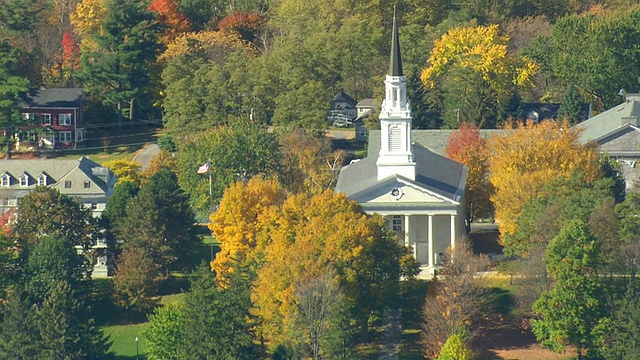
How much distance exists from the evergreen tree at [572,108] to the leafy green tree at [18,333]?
1681 inches

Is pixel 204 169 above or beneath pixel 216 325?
above

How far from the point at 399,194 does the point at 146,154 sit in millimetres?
30770

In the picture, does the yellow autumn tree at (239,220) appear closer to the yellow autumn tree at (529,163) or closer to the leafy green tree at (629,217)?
the yellow autumn tree at (529,163)

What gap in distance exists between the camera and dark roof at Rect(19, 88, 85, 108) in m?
135

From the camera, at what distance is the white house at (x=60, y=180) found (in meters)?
113

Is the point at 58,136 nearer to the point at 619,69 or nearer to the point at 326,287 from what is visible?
the point at 619,69

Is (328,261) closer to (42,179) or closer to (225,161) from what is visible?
(225,161)

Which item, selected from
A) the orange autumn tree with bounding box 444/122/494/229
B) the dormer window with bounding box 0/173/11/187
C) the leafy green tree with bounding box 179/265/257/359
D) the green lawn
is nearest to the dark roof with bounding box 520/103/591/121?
the orange autumn tree with bounding box 444/122/494/229

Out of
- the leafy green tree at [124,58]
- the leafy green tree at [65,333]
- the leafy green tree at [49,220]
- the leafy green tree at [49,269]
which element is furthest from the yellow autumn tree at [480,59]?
the leafy green tree at [65,333]

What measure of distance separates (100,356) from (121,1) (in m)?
45.6

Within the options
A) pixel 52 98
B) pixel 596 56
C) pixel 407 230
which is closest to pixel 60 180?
pixel 407 230

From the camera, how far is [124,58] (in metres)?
137

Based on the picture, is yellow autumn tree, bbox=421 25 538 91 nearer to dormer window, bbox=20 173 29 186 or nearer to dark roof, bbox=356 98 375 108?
dark roof, bbox=356 98 375 108

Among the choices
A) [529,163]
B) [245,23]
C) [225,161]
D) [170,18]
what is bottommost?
[529,163]
